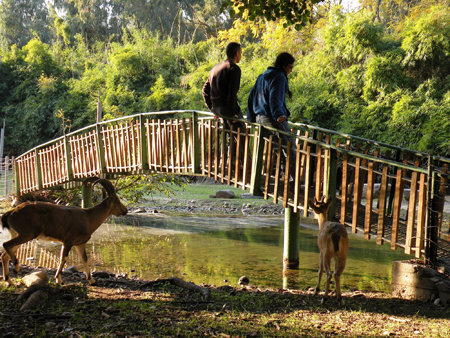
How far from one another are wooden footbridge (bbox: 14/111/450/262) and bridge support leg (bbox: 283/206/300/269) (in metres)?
0.83

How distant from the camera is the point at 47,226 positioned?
629cm

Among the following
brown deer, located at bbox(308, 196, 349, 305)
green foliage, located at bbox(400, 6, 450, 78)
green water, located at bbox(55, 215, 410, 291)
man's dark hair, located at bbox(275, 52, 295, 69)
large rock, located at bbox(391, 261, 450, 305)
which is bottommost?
green water, located at bbox(55, 215, 410, 291)

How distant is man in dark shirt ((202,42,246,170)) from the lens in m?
7.95

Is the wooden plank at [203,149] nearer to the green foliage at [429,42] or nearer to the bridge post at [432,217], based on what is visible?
the bridge post at [432,217]

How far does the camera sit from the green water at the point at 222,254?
8438 mm

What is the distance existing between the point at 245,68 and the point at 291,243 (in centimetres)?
2011

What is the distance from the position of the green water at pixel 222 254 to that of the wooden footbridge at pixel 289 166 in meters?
1.25

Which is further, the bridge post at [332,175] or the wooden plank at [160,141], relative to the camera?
the wooden plank at [160,141]

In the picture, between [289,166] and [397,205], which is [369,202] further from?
[289,166]

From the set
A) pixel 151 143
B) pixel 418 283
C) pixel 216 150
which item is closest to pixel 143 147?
pixel 151 143

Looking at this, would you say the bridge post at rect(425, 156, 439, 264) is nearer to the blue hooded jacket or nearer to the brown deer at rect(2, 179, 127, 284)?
the blue hooded jacket

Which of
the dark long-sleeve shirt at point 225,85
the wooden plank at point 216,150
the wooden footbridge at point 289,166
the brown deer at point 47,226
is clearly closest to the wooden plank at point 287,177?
the wooden footbridge at point 289,166

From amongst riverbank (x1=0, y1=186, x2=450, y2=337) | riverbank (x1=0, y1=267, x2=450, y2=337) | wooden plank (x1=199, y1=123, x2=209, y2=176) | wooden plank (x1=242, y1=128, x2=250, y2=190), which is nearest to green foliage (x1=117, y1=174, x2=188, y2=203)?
wooden plank (x1=199, y1=123, x2=209, y2=176)

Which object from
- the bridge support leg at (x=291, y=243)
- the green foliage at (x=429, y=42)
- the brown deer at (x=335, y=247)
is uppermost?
the green foliage at (x=429, y=42)
